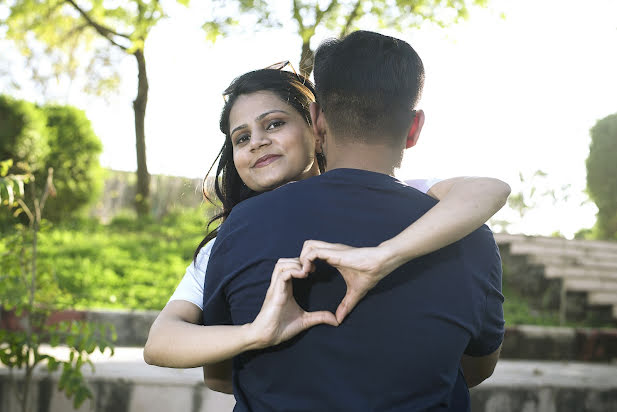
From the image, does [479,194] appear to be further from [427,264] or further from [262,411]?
[262,411]

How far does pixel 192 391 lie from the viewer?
12.0 ft

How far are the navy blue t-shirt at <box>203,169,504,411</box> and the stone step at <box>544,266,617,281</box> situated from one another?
673 centimetres

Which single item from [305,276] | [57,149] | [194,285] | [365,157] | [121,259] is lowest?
[121,259]

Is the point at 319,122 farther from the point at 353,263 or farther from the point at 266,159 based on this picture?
the point at 266,159

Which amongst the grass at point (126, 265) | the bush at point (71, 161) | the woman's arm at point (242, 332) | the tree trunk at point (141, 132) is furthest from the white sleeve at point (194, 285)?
the tree trunk at point (141, 132)

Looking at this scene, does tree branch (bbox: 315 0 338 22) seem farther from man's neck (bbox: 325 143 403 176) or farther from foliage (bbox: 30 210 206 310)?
man's neck (bbox: 325 143 403 176)

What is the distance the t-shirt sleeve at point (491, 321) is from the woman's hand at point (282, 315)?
16.3 inches

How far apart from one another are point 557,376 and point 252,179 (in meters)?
3.51

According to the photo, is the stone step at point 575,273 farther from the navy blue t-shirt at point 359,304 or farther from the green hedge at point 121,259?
the navy blue t-shirt at point 359,304

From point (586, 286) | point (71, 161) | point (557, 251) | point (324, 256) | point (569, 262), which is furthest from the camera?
point (71, 161)

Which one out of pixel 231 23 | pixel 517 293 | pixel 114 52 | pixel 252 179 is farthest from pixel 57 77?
pixel 252 179

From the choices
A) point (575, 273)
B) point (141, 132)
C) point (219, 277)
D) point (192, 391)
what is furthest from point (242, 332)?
point (141, 132)

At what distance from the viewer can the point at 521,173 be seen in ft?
40.2

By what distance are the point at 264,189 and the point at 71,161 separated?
1100 centimetres
